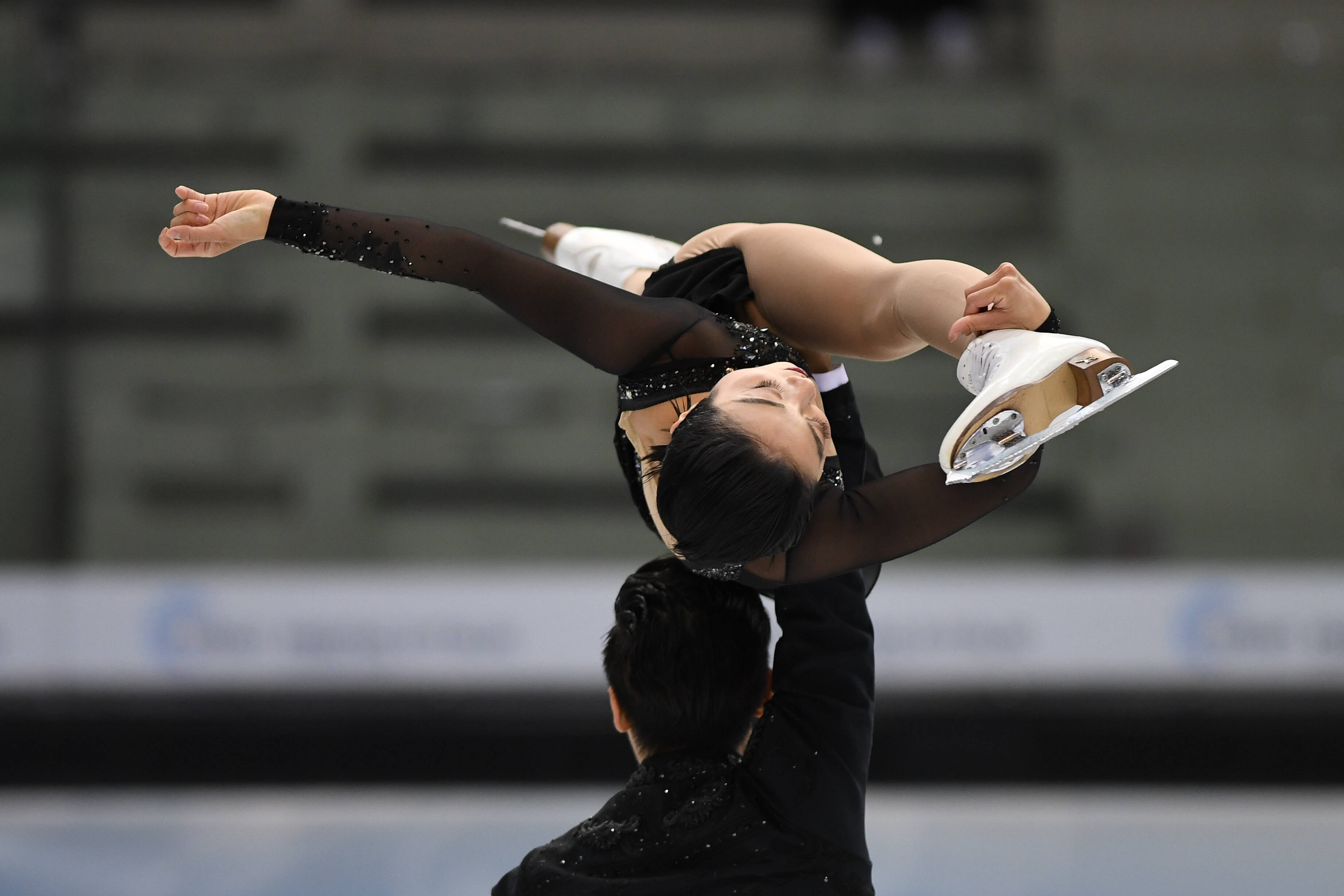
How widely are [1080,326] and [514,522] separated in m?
2.31

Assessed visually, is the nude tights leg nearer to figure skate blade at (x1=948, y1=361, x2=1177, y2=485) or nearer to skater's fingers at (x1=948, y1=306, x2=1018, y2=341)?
skater's fingers at (x1=948, y1=306, x2=1018, y2=341)

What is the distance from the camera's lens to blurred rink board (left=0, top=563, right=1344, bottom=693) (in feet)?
14.9

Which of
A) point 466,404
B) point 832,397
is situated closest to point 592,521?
point 466,404

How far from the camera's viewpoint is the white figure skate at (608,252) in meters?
1.98

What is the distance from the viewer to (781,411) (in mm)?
1409

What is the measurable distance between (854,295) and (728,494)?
1.37ft

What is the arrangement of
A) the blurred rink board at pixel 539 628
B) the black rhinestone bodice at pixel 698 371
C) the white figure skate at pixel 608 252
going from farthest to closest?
1. the blurred rink board at pixel 539 628
2. the white figure skate at pixel 608 252
3. the black rhinestone bodice at pixel 698 371

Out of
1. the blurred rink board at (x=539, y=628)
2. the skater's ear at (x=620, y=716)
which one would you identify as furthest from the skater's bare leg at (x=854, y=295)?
the blurred rink board at (x=539, y=628)

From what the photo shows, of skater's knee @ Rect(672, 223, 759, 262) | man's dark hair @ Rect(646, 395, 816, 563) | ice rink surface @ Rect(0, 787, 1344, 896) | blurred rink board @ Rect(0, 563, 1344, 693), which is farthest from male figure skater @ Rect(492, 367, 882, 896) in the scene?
blurred rink board @ Rect(0, 563, 1344, 693)

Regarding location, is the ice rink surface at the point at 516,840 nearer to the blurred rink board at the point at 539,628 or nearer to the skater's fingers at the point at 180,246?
the blurred rink board at the point at 539,628

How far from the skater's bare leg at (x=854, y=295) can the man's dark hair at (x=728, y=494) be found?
282 millimetres

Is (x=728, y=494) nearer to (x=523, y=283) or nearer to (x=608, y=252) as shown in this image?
(x=523, y=283)

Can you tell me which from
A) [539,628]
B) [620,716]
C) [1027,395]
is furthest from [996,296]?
[539,628]

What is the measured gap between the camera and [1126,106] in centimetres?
483
